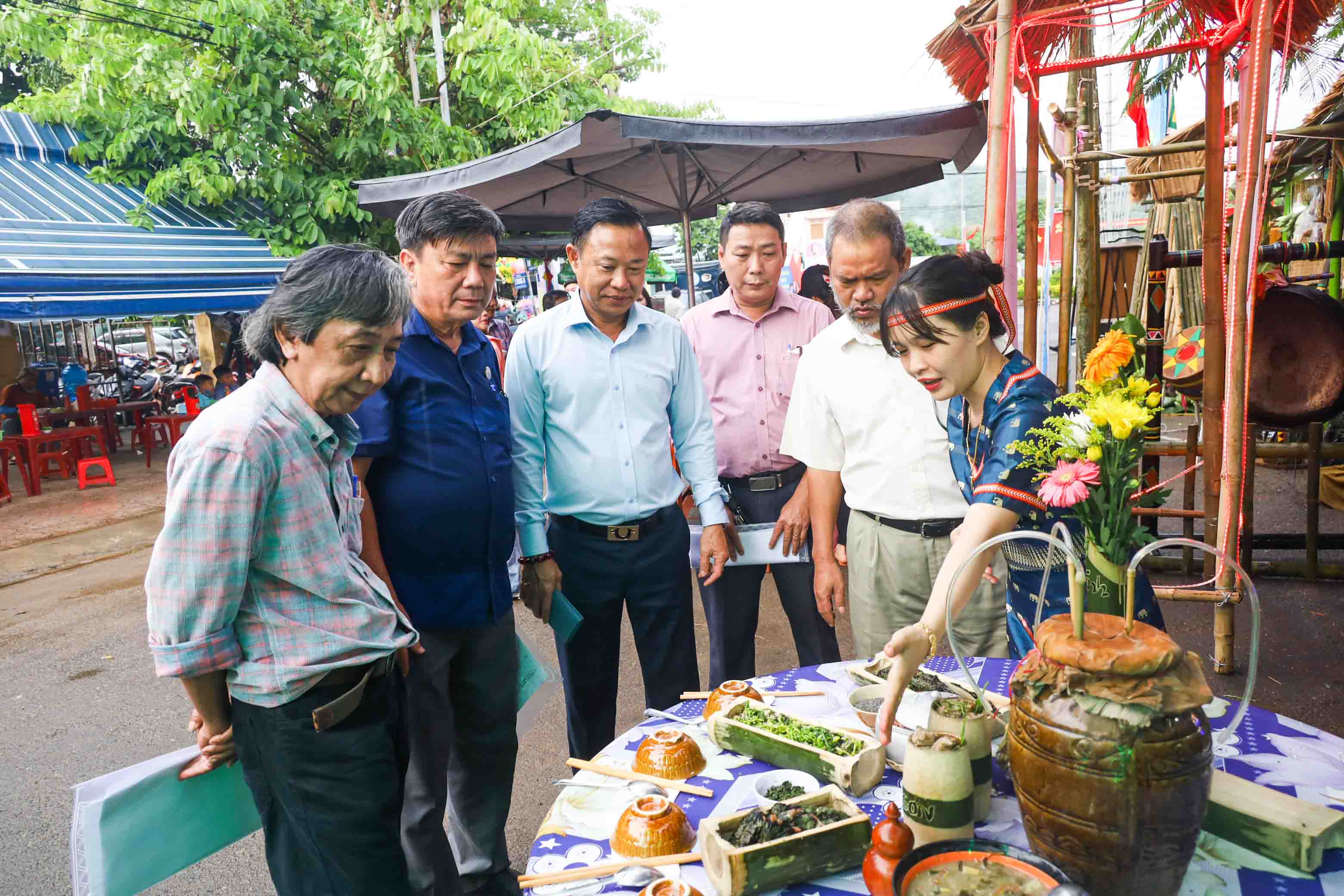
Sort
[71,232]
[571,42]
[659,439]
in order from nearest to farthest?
[659,439], [71,232], [571,42]

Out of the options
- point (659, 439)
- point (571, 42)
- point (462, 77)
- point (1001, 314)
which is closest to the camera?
point (1001, 314)

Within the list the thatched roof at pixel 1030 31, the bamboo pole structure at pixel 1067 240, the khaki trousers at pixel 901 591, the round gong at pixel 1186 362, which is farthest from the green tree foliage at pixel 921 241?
the khaki trousers at pixel 901 591

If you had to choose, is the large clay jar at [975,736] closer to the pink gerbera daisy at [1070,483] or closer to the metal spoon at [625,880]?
the pink gerbera daisy at [1070,483]

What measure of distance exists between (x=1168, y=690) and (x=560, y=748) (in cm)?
294

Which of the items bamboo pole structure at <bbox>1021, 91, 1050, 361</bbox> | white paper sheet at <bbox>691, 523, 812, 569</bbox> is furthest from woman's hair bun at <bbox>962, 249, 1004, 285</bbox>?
bamboo pole structure at <bbox>1021, 91, 1050, 361</bbox>

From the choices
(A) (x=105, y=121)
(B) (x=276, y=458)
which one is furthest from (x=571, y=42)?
(B) (x=276, y=458)

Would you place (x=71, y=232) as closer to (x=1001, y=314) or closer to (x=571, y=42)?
(x=571, y=42)

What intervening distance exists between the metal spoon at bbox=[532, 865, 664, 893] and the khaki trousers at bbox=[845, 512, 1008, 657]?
1.30 m

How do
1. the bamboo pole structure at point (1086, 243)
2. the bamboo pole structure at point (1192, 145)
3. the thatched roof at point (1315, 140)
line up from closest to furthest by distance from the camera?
1. the bamboo pole structure at point (1192, 145)
2. the thatched roof at point (1315, 140)
3. the bamboo pole structure at point (1086, 243)

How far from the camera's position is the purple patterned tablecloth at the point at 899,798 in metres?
1.25

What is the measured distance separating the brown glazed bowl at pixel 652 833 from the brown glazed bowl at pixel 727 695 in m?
0.41

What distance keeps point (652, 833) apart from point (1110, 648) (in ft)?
2.43

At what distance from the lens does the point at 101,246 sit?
885 centimetres

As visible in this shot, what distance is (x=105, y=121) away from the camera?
9977mm
